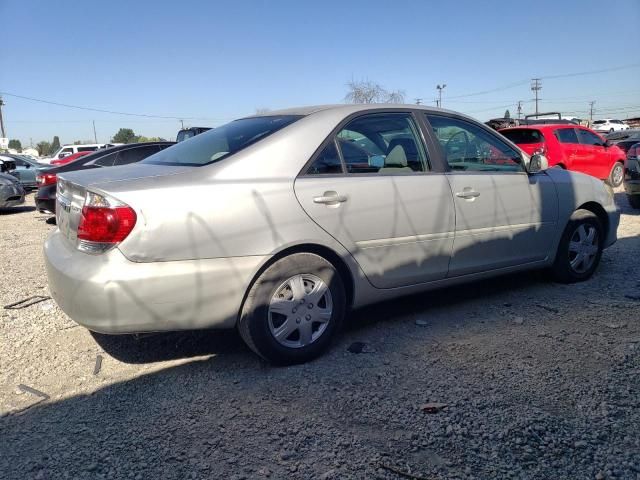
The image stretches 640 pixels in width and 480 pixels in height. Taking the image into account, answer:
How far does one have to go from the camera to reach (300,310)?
3260 mm

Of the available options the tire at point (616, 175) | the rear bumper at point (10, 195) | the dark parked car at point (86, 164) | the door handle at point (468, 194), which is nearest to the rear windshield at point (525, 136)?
the tire at point (616, 175)

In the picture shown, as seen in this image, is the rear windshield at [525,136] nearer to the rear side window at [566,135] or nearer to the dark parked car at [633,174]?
the rear side window at [566,135]

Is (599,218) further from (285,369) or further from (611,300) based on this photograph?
(285,369)

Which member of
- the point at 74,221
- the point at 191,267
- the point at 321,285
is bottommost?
the point at 321,285

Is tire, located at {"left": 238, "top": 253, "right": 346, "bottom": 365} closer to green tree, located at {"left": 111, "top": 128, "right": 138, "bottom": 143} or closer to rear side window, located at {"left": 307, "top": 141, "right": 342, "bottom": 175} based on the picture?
rear side window, located at {"left": 307, "top": 141, "right": 342, "bottom": 175}

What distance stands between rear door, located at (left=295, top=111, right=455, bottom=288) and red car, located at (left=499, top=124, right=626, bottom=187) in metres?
7.84

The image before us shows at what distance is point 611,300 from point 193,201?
138 inches

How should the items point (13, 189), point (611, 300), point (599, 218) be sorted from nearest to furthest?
1. point (611, 300)
2. point (599, 218)
3. point (13, 189)

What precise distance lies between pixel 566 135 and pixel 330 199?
10418 mm

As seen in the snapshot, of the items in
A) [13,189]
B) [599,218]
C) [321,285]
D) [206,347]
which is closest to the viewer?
[321,285]

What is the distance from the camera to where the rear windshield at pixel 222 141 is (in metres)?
3.39

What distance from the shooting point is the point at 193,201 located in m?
2.90

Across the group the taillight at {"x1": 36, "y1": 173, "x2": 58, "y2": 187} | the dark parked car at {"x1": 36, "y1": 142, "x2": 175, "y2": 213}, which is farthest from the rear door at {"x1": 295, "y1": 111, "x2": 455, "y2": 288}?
the taillight at {"x1": 36, "y1": 173, "x2": 58, "y2": 187}

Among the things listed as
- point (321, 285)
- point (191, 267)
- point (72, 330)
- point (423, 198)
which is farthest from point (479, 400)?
point (72, 330)
